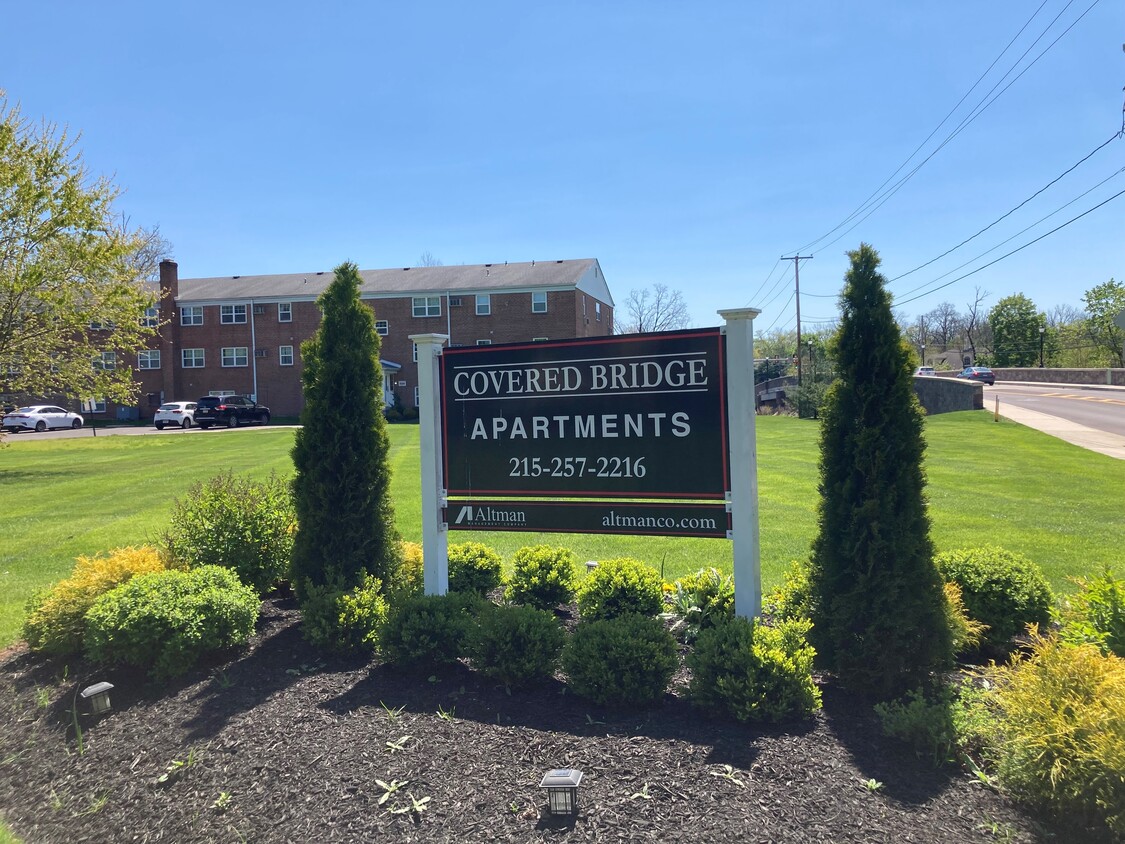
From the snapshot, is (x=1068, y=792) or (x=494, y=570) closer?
(x=1068, y=792)

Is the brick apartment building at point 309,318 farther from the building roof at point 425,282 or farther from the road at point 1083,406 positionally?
the road at point 1083,406

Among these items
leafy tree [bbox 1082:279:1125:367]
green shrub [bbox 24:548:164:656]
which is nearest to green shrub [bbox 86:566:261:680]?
green shrub [bbox 24:548:164:656]

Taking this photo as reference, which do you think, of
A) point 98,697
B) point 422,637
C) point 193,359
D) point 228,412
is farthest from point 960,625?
point 193,359

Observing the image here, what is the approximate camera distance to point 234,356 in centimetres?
4931

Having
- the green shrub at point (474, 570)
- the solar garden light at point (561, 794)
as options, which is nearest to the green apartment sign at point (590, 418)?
the green shrub at point (474, 570)

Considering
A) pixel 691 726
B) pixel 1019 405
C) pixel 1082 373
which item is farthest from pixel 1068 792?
pixel 1082 373

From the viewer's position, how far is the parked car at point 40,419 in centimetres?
4104

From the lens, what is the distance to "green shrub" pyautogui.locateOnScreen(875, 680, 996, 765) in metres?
3.34

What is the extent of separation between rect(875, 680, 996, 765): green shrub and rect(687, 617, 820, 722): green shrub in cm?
39

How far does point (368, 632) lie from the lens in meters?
4.86

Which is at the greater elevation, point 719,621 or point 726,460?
point 726,460

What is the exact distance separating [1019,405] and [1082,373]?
80.6 feet

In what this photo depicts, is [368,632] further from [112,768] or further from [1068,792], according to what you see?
[1068,792]

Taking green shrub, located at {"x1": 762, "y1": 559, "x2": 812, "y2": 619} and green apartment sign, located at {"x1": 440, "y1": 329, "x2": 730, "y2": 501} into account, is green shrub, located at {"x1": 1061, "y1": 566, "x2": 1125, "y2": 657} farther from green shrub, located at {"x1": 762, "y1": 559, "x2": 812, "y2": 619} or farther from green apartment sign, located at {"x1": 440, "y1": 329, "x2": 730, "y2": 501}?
green apartment sign, located at {"x1": 440, "y1": 329, "x2": 730, "y2": 501}
